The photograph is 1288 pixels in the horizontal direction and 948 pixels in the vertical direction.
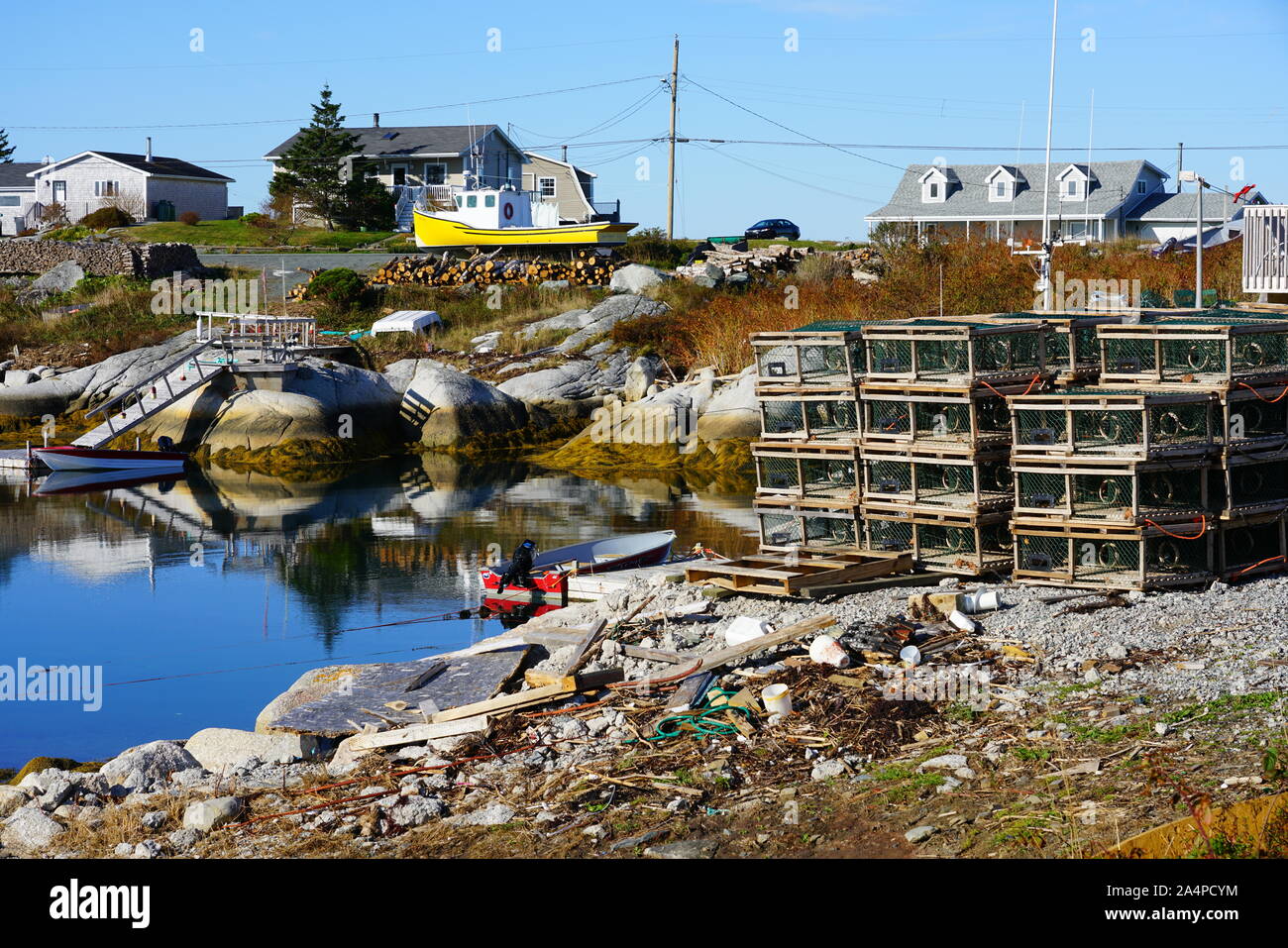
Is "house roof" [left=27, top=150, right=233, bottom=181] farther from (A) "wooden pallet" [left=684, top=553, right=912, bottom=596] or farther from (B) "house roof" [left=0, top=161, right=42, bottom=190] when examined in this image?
(A) "wooden pallet" [left=684, top=553, right=912, bottom=596]

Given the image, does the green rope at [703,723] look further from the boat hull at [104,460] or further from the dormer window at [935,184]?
the dormer window at [935,184]

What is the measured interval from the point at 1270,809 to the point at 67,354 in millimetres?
40955

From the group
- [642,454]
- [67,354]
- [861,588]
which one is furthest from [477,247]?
[861,588]

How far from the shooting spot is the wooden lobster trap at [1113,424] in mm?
12930

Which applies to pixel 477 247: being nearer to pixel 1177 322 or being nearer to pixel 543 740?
pixel 1177 322

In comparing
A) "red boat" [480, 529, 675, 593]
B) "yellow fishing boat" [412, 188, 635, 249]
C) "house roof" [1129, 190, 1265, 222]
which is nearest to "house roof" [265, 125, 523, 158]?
"yellow fishing boat" [412, 188, 635, 249]

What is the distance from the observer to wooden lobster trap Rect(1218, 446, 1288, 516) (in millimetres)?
13443

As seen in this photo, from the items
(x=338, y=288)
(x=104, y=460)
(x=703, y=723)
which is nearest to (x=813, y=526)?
(x=703, y=723)

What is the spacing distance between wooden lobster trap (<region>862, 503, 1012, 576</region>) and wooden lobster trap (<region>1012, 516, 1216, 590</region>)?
0.42m

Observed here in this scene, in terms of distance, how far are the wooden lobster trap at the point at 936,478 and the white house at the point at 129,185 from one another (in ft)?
190

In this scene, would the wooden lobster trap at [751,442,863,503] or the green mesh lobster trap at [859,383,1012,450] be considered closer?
the green mesh lobster trap at [859,383,1012,450]

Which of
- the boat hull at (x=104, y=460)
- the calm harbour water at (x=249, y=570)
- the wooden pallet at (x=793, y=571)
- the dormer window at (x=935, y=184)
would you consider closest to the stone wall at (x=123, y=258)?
the boat hull at (x=104, y=460)

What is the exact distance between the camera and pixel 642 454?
33.1 metres

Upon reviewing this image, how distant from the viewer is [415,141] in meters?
65.0
